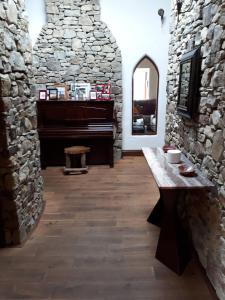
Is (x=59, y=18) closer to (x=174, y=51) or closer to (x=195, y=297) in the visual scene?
(x=174, y=51)

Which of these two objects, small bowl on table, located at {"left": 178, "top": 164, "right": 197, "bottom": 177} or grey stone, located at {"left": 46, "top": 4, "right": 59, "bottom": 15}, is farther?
grey stone, located at {"left": 46, "top": 4, "right": 59, "bottom": 15}

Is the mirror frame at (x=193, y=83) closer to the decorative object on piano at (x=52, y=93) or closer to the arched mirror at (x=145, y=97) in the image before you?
the arched mirror at (x=145, y=97)

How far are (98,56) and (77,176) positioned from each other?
2.40 m

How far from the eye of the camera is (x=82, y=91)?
16.4ft

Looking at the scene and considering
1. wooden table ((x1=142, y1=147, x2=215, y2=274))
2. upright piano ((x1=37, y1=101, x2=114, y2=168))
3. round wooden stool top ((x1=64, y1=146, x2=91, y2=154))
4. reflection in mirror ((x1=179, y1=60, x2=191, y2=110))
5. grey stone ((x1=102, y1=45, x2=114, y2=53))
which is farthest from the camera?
grey stone ((x1=102, y1=45, x2=114, y2=53))

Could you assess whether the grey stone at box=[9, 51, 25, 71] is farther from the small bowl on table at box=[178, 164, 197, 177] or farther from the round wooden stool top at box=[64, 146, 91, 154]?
the round wooden stool top at box=[64, 146, 91, 154]

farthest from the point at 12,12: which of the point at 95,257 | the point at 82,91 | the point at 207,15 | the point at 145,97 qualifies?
the point at 145,97

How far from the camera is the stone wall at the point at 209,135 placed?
174 centimetres

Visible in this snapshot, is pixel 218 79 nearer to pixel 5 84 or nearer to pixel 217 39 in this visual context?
pixel 217 39

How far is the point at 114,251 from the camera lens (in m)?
2.41

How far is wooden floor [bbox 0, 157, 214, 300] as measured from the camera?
193 cm

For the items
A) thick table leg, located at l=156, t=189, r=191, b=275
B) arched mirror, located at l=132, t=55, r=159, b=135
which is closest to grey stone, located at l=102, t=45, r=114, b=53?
arched mirror, located at l=132, t=55, r=159, b=135

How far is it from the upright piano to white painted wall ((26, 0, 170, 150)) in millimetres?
802

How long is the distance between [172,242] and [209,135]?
99 cm
